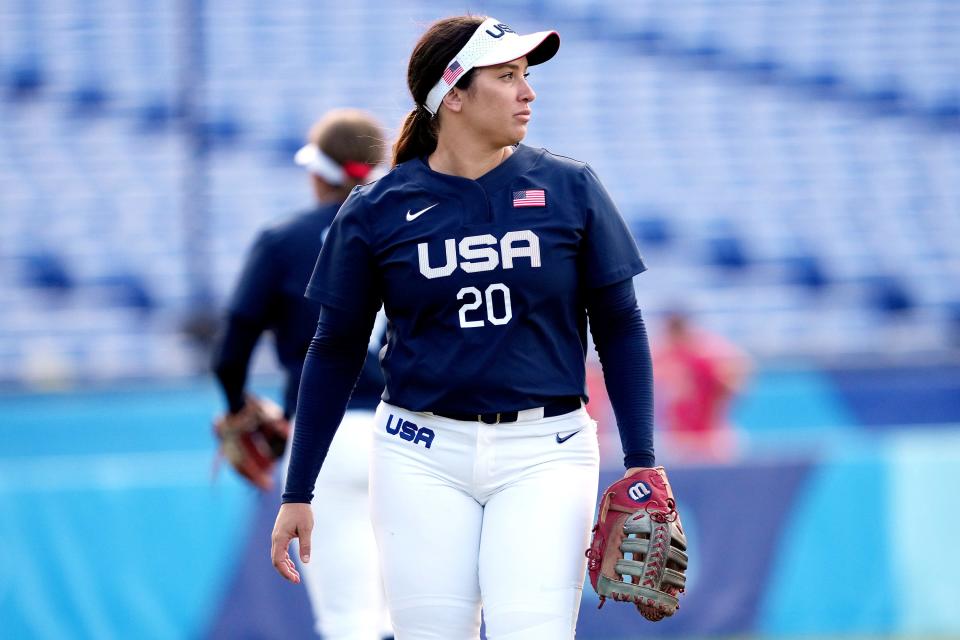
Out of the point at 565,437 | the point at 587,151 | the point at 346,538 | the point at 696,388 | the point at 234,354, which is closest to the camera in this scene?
the point at 565,437

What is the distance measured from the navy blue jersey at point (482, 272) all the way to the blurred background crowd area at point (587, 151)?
809 cm

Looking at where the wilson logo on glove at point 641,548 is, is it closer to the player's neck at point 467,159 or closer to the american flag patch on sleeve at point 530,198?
the american flag patch on sleeve at point 530,198

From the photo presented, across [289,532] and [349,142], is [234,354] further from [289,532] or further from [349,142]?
[289,532]

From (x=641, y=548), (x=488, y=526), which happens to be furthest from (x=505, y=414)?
(x=641, y=548)

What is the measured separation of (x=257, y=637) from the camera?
6887mm

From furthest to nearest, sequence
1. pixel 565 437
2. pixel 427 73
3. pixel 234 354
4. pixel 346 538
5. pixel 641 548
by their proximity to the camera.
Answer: pixel 234 354 < pixel 346 538 < pixel 427 73 < pixel 565 437 < pixel 641 548

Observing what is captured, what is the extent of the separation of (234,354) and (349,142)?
0.80 metres

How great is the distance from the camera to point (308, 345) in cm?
443

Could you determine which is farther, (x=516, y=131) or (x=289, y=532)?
(x=289, y=532)

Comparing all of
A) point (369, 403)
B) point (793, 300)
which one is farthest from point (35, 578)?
point (793, 300)

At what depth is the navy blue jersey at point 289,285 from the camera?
4426 mm

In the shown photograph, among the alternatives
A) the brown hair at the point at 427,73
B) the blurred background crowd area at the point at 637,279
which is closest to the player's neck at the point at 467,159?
the brown hair at the point at 427,73

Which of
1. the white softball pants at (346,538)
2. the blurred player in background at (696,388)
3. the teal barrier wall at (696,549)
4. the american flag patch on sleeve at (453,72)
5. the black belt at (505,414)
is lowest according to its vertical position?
the blurred player in background at (696,388)

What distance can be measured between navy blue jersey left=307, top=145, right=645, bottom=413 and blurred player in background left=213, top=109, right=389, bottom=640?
0.86 meters
